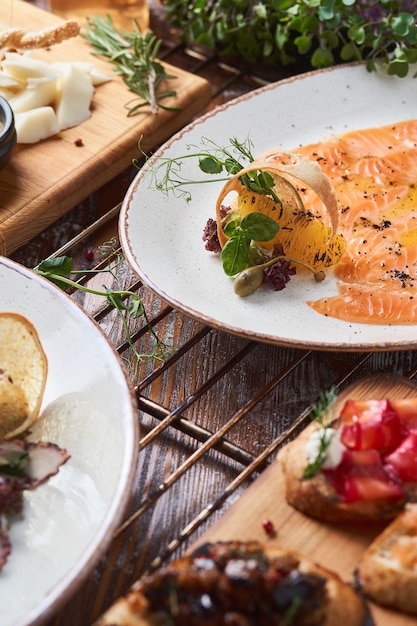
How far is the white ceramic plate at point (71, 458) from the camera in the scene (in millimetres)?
1953

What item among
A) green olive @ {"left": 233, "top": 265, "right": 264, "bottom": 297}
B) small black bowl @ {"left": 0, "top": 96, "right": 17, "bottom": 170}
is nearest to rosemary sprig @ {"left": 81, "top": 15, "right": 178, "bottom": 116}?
small black bowl @ {"left": 0, "top": 96, "right": 17, "bottom": 170}

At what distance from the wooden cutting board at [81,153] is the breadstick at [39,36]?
0.29m

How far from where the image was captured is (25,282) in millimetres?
2664

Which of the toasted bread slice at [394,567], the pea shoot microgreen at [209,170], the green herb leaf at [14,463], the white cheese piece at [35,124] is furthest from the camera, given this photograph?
the white cheese piece at [35,124]

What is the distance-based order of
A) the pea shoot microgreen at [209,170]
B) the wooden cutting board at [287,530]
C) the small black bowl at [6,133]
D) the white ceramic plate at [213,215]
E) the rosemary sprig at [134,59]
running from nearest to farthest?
the wooden cutting board at [287,530] → the white ceramic plate at [213,215] → the pea shoot microgreen at [209,170] → the small black bowl at [6,133] → the rosemary sprig at [134,59]

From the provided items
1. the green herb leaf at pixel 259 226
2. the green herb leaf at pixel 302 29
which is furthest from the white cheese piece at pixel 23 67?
the green herb leaf at pixel 259 226

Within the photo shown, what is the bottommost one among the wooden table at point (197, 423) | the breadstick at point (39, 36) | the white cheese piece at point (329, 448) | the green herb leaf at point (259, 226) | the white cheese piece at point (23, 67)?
the wooden table at point (197, 423)

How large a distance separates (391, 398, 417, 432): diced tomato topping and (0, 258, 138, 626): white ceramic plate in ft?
2.28

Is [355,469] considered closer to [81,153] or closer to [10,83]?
[81,153]

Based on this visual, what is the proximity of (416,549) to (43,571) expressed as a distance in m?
0.87

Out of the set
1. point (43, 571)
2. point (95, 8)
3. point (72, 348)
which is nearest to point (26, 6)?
point (95, 8)

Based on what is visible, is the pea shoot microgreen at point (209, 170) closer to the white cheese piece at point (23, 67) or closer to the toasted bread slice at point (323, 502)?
the white cheese piece at point (23, 67)

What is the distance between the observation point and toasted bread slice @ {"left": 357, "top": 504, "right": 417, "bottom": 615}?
1.87 m

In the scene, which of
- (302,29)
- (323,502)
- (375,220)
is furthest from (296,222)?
(302,29)
